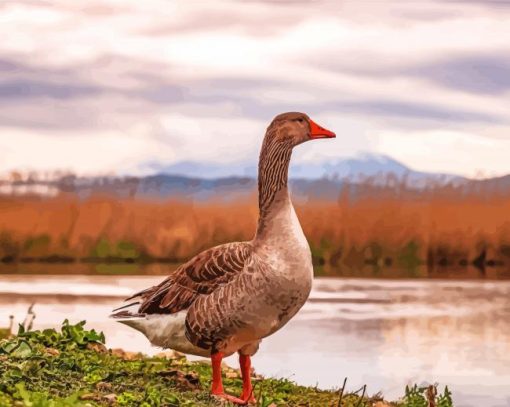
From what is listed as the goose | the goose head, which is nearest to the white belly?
the goose

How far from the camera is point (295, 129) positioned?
9.29m

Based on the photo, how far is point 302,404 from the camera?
10523mm

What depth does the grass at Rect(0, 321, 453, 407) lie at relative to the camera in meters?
8.66

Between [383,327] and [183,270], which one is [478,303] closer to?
[383,327]

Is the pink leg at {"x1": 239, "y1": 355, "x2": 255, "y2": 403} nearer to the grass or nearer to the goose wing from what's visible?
the grass

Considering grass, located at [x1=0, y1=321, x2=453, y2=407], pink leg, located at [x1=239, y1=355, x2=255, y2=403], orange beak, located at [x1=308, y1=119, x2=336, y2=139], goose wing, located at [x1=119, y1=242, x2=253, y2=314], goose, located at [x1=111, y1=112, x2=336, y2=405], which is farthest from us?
pink leg, located at [x1=239, y1=355, x2=255, y2=403]

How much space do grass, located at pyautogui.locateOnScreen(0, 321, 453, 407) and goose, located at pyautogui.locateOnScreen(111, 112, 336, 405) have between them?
0.49 m

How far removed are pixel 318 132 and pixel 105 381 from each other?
2.97 metres

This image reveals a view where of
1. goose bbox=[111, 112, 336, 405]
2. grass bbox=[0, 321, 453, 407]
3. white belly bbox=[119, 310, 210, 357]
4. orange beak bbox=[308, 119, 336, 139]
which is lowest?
grass bbox=[0, 321, 453, 407]

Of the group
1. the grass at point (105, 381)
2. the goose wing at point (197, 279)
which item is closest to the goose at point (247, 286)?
the goose wing at point (197, 279)

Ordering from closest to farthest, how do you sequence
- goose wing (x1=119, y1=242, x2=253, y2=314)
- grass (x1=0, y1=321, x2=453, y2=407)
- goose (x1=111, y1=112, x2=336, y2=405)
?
grass (x1=0, y1=321, x2=453, y2=407), goose (x1=111, y1=112, x2=336, y2=405), goose wing (x1=119, y1=242, x2=253, y2=314)

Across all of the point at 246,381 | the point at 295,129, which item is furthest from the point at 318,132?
the point at 246,381

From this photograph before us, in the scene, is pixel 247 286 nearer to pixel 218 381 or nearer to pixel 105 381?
pixel 218 381

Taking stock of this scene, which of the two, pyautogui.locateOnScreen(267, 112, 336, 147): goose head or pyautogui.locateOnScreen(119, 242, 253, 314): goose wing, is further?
pyautogui.locateOnScreen(267, 112, 336, 147): goose head
